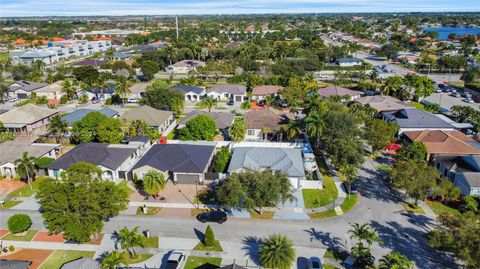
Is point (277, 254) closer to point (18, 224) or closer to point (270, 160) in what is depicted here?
point (270, 160)

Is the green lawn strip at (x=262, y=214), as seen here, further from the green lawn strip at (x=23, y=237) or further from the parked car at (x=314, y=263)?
the green lawn strip at (x=23, y=237)

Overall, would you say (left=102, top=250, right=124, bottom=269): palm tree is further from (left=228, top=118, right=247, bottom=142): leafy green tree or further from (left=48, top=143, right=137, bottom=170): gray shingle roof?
(left=228, top=118, right=247, bottom=142): leafy green tree

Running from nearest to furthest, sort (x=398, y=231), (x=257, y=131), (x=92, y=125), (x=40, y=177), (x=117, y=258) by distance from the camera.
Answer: (x=117, y=258), (x=398, y=231), (x=40, y=177), (x=92, y=125), (x=257, y=131)

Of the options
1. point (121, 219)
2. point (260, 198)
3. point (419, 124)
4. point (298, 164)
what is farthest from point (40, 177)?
point (419, 124)

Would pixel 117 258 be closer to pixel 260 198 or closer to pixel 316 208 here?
pixel 260 198

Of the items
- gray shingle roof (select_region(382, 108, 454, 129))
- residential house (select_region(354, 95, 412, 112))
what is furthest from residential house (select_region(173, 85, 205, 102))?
gray shingle roof (select_region(382, 108, 454, 129))

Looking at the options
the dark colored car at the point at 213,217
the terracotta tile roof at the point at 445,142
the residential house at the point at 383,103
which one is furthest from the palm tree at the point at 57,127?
the residential house at the point at 383,103
